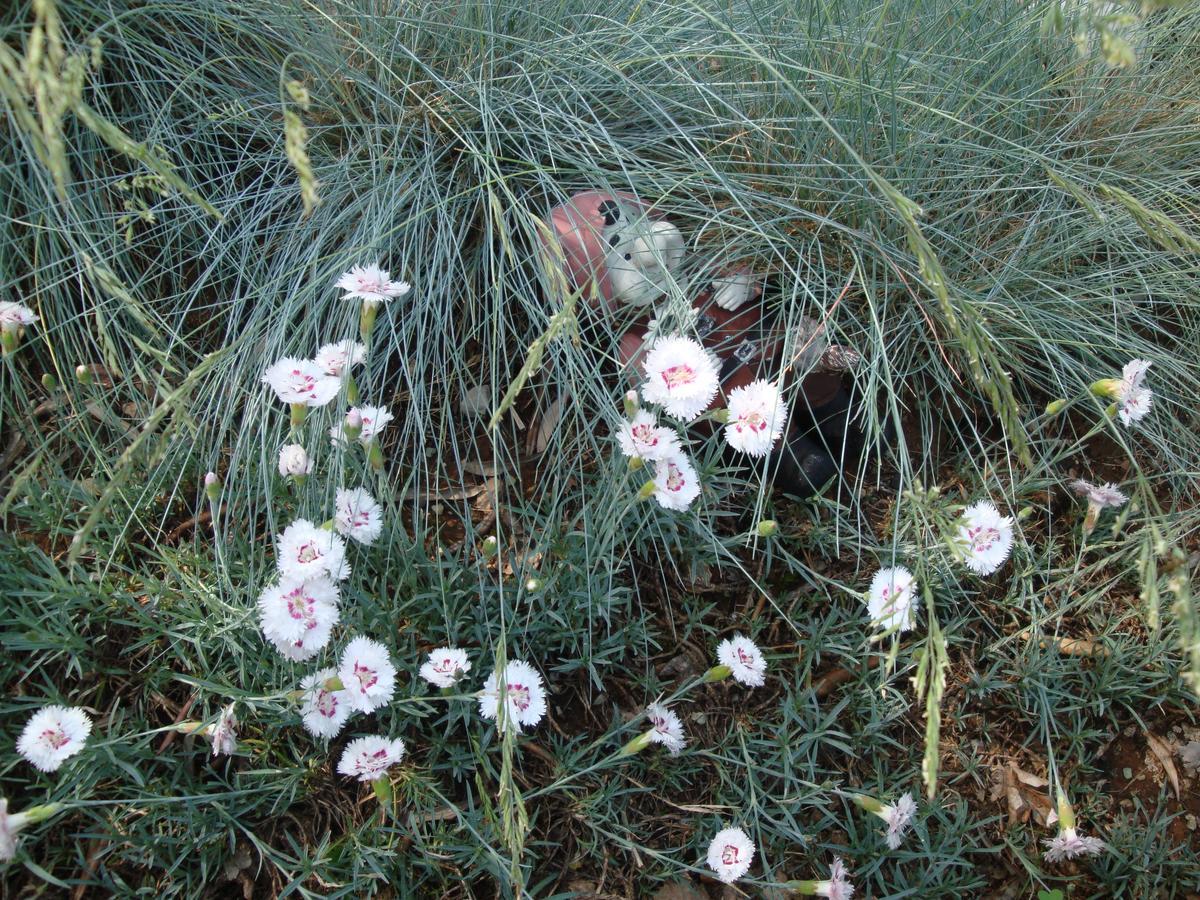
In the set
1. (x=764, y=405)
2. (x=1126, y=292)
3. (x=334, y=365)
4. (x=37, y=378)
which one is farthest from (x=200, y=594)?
(x=1126, y=292)

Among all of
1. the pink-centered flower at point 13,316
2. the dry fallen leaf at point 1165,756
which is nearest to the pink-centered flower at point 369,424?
the pink-centered flower at point 13,316

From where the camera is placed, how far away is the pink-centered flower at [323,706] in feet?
4.59

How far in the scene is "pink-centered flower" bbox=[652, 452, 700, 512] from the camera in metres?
1.48

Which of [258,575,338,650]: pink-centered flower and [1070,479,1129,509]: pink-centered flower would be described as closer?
[258,575,338,650]: pink-centered flower

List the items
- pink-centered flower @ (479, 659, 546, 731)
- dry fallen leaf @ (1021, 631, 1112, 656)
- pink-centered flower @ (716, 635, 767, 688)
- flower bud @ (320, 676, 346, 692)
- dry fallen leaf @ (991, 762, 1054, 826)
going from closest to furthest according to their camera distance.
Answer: flower bud @ (320, 676, 346, 692), pink-centered flower @ (479, 659, 546, 731), pink-centered flower @ (716, 635, 767, 688), dry fallen leaf @ (991, 762, 1054, 826), dry fallen leaf @ (1021, 631, 1112, 656)

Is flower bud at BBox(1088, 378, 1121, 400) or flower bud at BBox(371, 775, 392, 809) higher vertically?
flower bud at BBox(1088, 378, 1121, 400)

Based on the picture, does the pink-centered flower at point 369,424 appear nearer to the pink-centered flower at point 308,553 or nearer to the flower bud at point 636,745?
the pink-centered flower at point 308,553

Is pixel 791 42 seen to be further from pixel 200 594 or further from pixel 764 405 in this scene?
pixel 200 594

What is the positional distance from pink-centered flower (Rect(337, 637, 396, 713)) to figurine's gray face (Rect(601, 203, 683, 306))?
0.76 metres

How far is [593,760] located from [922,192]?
1.23 meters

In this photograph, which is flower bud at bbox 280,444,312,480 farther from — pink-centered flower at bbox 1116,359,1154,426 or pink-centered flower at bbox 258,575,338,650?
pink-centered flower at bbox 1116,359,1154,426

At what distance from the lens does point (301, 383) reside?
145 cm

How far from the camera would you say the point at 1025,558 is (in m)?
1.83

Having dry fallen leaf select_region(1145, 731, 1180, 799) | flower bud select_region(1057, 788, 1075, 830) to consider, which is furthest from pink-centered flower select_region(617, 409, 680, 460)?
dry fallen leaf select_region(1145, 731, 1180, 799)
